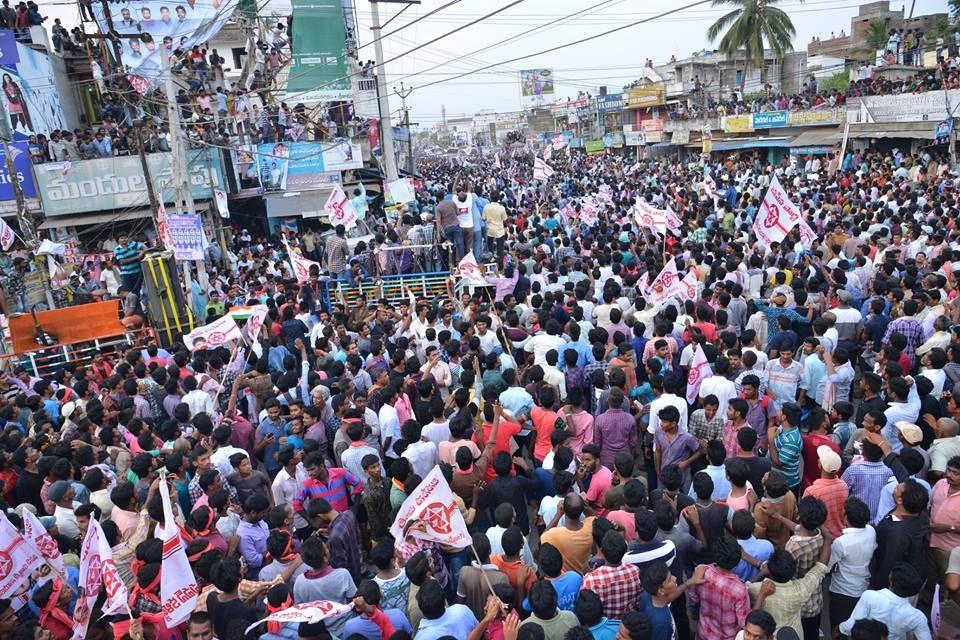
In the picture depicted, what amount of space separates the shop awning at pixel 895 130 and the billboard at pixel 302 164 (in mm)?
17780

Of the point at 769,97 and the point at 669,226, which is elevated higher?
the point at 769,97

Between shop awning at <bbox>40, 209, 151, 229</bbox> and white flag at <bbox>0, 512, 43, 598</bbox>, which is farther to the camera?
shop awning at <bbox>40, 209, 151, 229</bbox>

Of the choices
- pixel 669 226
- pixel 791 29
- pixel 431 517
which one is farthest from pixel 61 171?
pixel 791 29

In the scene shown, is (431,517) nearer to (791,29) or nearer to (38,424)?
(38,424)

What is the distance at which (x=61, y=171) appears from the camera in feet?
59.0

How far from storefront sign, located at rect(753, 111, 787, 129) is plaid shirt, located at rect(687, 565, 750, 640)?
30.9m

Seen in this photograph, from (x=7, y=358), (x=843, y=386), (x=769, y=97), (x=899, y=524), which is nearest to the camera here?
(x=899, y=524)

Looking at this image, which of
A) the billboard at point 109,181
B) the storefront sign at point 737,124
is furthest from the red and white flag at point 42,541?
the storefront sign at point 737,124

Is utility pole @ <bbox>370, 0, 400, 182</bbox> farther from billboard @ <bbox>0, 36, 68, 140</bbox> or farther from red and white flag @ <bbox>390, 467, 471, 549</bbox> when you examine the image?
red and white flag @ <bbox>390, 467, 471, 549</bbox>

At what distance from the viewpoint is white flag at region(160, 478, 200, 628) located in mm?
3902

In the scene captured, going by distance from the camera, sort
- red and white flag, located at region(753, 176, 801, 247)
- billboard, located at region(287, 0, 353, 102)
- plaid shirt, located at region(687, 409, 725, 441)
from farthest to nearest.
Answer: billboard, located at region(287, 0, 353, 102)
red and white flag, located at region(753, 176, 801, 247)
plaid shirt, located at region(687, 409, 725, 441)

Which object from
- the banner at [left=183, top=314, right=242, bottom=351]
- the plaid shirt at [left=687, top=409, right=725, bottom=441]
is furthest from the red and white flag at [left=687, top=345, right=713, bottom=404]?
the banner at [left=183, top=314, right=242, bottom=351]

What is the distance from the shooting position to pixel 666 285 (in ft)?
27.2

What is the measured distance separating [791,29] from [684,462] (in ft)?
133
